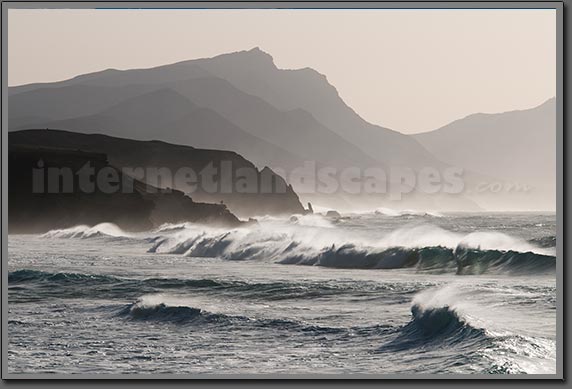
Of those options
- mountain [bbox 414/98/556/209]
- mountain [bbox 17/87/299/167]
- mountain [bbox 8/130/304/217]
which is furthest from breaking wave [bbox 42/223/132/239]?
mountain [bbox 414/98/556/209]

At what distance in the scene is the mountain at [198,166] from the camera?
499 inches

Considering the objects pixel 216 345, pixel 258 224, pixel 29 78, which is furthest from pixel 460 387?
pixel 258 224

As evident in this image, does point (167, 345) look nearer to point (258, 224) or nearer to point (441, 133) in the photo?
point (441, 133)

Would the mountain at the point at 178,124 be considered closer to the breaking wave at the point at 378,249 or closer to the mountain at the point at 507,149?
the mountain at the point at 507,149

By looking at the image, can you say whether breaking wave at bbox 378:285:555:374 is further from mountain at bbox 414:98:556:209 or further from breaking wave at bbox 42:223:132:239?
breaking wave at bbox 42:223:132:239

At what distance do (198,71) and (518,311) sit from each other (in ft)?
17.1

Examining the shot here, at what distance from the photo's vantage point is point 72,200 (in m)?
21.8

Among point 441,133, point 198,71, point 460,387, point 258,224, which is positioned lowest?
point 460,387

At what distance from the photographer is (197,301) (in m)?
12.7

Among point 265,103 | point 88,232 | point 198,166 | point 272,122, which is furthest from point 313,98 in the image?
point 88,232

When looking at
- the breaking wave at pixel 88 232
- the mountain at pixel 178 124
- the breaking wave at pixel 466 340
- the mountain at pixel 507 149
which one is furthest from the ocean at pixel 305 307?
the breaking wave at pixel 88 232

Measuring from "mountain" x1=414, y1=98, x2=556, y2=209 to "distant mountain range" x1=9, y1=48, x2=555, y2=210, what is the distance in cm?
2

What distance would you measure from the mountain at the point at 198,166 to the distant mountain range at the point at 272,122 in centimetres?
23

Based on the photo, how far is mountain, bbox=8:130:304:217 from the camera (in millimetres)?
12672
